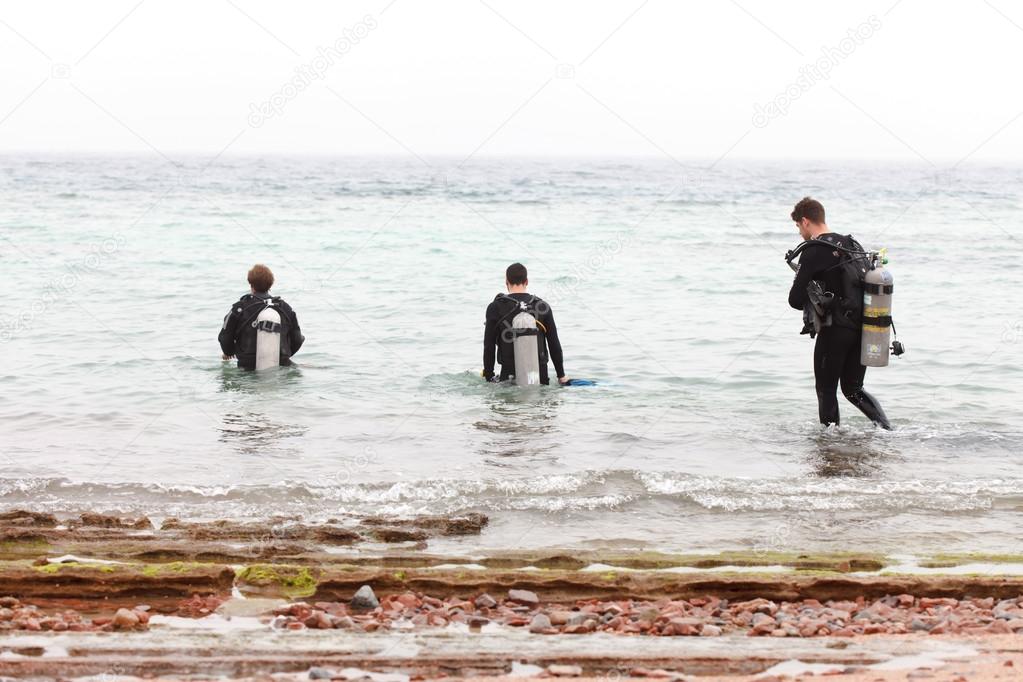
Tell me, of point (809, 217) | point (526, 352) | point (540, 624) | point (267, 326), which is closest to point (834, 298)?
point (809, 217)

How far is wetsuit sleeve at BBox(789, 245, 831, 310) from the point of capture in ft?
29.0

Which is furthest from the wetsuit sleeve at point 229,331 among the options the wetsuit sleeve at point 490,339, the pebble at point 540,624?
the pebble at point 540,624

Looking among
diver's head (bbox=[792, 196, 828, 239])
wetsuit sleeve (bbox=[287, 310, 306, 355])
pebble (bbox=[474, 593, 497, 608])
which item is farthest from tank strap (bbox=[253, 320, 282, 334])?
pebble (bbox=[474, 593, 497, 608])

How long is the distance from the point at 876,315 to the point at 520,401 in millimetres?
3514

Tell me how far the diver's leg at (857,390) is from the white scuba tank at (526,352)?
2.95 metres

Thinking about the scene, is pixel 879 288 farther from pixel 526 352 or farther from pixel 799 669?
pixel 799 669

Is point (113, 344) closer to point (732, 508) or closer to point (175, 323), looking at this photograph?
point (175, 323)

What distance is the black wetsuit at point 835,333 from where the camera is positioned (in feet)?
29.0

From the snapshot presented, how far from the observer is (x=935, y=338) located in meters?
15.3

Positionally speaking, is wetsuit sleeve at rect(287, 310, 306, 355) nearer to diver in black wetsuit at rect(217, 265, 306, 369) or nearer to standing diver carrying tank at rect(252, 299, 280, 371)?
diver in black wetsuit at rect(217, 265, 306, 369)

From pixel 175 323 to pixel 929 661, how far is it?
13.9 meters

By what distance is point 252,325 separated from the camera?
38.4 ft

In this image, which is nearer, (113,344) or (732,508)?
(732,508)

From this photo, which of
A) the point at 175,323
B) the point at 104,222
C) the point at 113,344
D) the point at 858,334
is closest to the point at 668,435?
the point at 858,334
